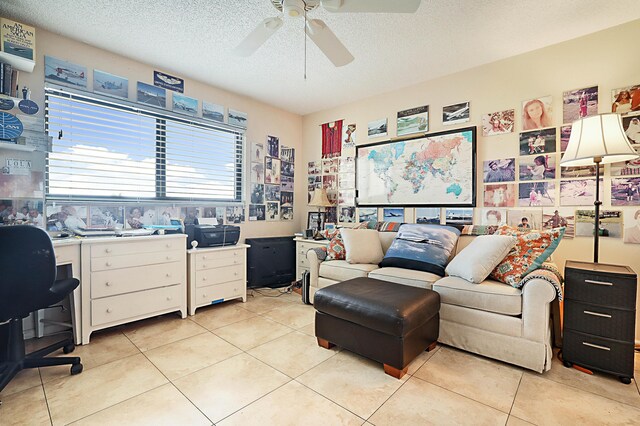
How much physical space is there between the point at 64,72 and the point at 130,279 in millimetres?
1851

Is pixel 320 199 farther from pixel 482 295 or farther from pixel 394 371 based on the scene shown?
pixel 394 371

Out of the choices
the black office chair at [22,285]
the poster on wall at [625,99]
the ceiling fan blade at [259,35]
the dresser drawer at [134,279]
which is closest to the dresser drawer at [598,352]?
the poster on wall at [625,99]

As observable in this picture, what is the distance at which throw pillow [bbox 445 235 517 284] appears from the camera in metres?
2.20

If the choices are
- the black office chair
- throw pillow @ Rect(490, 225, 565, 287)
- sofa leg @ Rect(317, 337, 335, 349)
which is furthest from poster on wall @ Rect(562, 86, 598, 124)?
the black office chair

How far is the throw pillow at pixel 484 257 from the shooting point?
2.20 metres

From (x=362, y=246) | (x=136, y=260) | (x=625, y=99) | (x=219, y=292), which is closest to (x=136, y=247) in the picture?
(x=136, y=260)

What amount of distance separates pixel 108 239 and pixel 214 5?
194 cm

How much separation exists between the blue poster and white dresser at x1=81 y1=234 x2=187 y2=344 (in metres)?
1.61

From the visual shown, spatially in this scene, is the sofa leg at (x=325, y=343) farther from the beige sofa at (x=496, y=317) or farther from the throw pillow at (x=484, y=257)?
the throw pillow at (x=484, y=257)

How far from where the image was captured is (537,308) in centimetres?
188

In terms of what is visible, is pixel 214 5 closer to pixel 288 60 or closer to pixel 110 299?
pixel 288 60

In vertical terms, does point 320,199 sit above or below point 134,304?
above

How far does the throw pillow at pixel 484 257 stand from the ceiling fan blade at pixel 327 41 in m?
1.72

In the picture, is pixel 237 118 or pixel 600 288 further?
pixel 237 118
